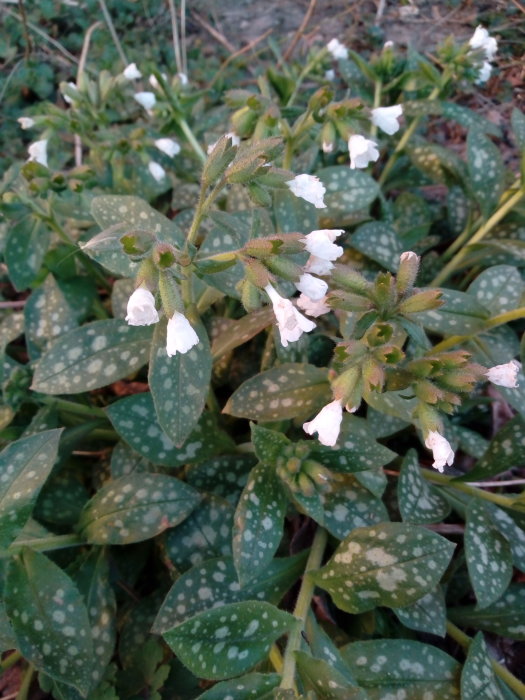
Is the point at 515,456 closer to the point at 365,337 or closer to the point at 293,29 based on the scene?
the point at 365,337

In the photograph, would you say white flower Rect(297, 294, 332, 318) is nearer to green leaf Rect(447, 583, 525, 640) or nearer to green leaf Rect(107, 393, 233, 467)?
green leaf Rect(107, 393, 233, 467)

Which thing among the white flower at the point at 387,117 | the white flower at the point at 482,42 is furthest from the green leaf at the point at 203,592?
the white flower at the point at 482,42

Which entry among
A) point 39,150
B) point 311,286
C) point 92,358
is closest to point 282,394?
point 311,286

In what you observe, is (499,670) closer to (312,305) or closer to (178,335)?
(312,305)

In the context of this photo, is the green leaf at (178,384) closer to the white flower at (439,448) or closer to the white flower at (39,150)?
the white flower at (439,448)

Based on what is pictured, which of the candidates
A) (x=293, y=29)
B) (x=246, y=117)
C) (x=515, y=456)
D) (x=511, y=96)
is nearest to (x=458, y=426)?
(x=515, y=456)
